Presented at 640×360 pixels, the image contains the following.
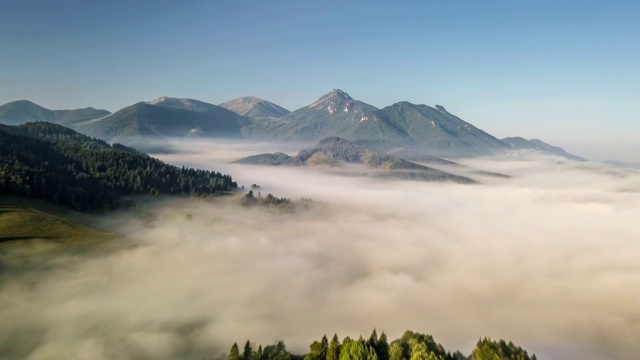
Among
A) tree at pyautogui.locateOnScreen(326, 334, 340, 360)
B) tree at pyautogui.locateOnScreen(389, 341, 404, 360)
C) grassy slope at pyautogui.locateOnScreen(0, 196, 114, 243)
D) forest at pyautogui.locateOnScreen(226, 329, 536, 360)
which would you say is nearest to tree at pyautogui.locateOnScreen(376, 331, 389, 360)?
forest at pyautogui.locateOnScreen(226, 329, 536, 360)

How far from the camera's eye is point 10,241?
5468 inches

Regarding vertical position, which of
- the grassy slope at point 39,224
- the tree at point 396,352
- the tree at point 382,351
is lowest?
the tree at point 382,351

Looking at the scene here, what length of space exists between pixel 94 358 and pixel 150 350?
1341 cm

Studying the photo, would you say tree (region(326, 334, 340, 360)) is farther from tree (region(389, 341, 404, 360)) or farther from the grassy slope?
the grassy slope

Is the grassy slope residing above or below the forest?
above

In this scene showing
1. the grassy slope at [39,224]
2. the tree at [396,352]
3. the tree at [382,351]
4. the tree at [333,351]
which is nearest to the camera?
the tree at [333,351]

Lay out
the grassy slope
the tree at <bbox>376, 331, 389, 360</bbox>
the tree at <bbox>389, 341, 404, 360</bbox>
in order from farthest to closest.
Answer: the grassy slope, the tree at <bbox>376, 331, 389, 360</bbox>, the tree at <bbox>389, 341, 404, 360</bbox>

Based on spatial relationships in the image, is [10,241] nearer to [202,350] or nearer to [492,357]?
[202,350]

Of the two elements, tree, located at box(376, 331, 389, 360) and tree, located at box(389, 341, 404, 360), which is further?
tree, located at box(376, 331, 389, 360)

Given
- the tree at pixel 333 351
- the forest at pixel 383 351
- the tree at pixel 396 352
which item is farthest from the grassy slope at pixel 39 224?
the tree at pixel 396 352

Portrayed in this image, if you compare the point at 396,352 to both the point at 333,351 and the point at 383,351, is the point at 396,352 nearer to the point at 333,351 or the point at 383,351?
the point at 383,351

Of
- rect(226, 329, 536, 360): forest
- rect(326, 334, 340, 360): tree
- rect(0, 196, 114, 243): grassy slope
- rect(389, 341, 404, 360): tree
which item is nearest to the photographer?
rect(226, 329, 536, 360): forest

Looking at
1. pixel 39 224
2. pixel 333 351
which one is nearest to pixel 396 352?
pixel 333 351

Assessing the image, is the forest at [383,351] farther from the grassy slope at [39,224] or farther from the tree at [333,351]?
the grassy slope at [39,224]
